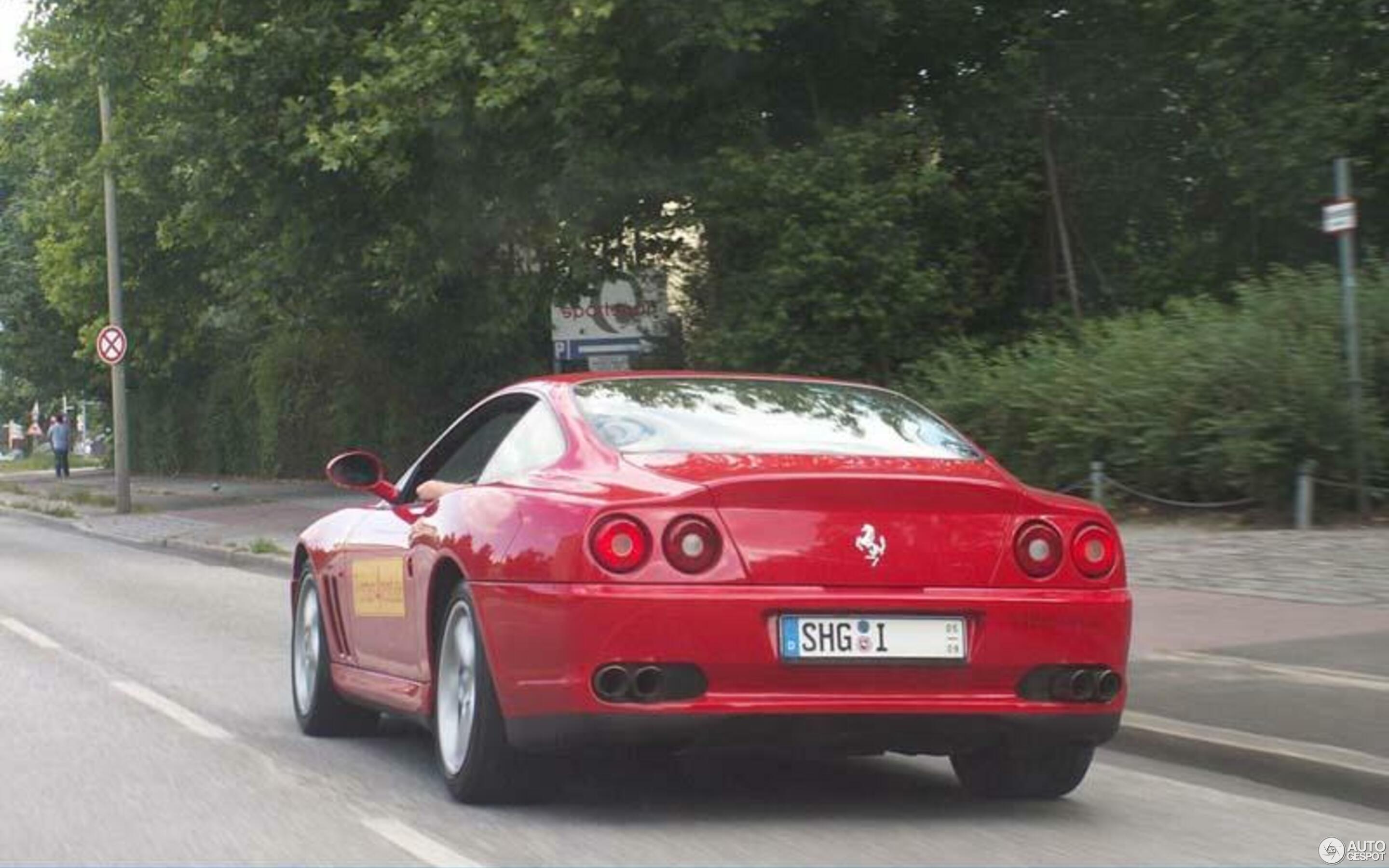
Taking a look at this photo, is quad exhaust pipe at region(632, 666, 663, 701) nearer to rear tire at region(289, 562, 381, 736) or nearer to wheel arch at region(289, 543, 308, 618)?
rear tire at region(289, 562, 381, 736)

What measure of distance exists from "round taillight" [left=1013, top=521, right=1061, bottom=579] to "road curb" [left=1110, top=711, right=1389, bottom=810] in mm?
1407

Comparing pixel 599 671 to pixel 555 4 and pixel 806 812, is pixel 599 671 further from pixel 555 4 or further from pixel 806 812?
pixel 555 4

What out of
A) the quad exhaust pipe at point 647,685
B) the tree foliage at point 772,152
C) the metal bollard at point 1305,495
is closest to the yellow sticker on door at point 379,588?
the quad exhaust pipe at point 647,685

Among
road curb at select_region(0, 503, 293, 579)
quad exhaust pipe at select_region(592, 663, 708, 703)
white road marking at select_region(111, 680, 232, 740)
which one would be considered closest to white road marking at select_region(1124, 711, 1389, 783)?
quad exhaust pipe at select_region(592, 663, 708, 703)

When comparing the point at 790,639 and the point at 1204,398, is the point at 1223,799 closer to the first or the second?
the point at 790,639

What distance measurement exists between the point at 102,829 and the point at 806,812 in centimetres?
222

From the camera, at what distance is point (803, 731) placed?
5.86m

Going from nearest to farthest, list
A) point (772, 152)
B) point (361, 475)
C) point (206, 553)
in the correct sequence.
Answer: point (361, 475) < point (206, 553) < point (772, 152)

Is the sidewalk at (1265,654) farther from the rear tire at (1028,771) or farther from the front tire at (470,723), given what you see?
the front tire at (470,723)

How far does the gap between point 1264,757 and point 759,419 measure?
220 centimetres

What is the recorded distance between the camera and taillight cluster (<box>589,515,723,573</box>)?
581 centimetres

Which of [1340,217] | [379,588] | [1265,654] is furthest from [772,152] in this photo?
[379,588]

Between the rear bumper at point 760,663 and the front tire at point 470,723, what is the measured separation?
153 mm

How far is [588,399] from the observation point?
6820 millimetres
